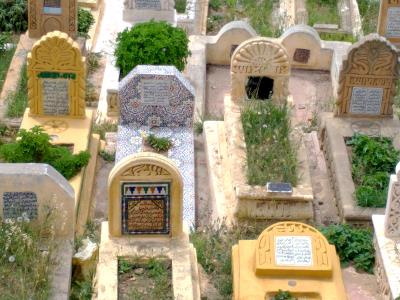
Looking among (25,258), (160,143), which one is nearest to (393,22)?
(160,143)

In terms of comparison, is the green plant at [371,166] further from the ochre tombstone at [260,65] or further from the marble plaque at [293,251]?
the marble plaque at [293,251]

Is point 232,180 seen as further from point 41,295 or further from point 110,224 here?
point 41,295

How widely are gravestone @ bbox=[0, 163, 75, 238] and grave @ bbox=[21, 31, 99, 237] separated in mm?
1891

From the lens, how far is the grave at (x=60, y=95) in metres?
12.3

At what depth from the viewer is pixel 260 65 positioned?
12.8m

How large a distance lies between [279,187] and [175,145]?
1.94m

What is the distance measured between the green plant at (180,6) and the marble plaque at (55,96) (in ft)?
15.0

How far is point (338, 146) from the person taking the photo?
12594 millimetres

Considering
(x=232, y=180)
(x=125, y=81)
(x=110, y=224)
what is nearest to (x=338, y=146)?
(x=232, y=180)

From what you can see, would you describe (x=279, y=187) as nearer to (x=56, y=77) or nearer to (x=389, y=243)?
(x=389, y=243)

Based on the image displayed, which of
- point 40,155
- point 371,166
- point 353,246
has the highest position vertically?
point 40,155

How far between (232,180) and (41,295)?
3061 mm

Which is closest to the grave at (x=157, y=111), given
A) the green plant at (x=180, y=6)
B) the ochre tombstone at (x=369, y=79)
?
the ochre tombstone at (x=369, y=79)

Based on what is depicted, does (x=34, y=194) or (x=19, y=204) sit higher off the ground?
(x=34, y=194)
